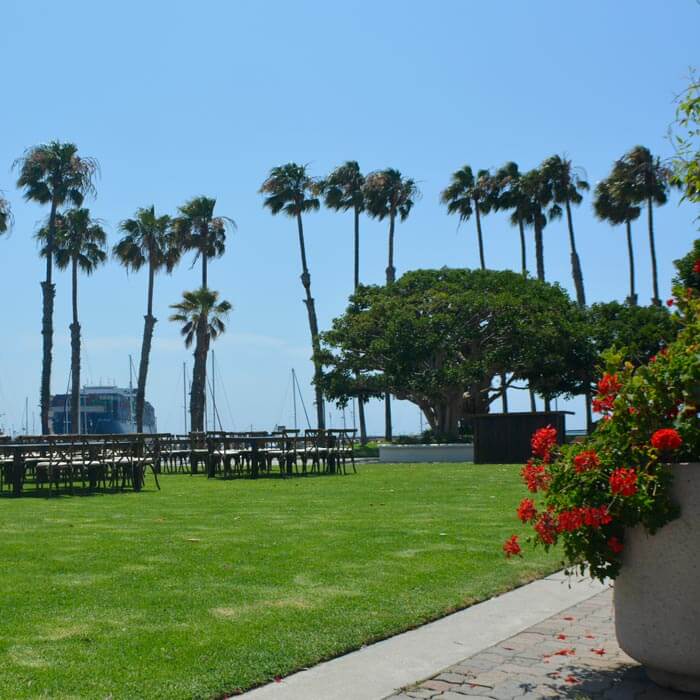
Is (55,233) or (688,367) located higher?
(55,233)

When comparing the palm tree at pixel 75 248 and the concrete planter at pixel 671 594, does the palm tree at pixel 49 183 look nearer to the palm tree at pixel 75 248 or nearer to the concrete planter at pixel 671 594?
the palm tree at pixel 75 248

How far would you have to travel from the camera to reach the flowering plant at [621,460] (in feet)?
15.2

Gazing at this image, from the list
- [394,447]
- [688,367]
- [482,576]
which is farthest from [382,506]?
[394,447]

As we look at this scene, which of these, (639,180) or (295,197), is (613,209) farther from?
(295,197)

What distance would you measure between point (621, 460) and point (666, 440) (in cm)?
32

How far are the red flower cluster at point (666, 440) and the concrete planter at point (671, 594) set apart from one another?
11 cm

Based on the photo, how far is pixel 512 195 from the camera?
55906 mm

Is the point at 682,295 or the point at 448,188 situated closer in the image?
the point at 682,295

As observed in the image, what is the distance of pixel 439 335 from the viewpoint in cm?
3766

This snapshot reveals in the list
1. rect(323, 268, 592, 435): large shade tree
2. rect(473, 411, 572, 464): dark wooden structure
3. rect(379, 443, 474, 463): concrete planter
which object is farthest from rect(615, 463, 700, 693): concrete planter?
rect(323, 268, 592, 435): large shade tree

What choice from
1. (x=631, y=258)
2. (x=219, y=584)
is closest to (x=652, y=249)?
(x=631, y=258)

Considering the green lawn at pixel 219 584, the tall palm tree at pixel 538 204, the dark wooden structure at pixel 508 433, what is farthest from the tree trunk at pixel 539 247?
the green lawn at pixel 219 584

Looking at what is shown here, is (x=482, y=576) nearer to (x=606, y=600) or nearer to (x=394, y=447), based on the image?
(x=606, y=600)

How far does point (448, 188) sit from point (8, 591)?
5303 centimetres
